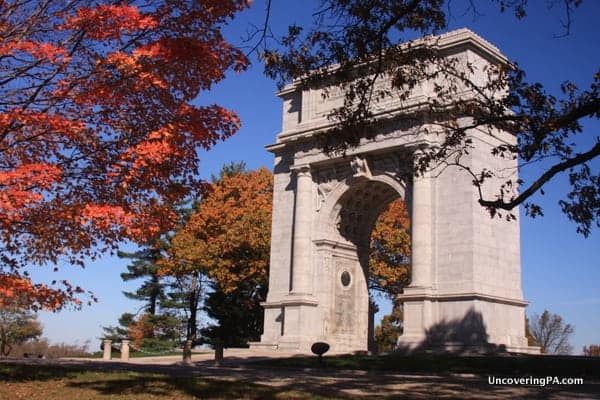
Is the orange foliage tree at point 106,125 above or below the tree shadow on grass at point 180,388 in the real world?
above

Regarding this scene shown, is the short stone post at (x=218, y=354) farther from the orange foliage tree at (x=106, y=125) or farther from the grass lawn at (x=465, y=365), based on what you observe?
the orange foliage tree at (x=106, y=125)

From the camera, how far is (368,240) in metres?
33.8

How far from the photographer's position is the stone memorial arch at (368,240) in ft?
84.8

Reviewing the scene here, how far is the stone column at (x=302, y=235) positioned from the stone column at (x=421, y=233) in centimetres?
545

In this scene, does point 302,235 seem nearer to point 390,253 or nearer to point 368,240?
point 368,240

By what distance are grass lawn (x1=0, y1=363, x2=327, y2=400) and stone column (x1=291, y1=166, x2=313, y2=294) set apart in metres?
15.9

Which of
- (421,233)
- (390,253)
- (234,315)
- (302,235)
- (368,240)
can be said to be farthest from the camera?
(234,315)

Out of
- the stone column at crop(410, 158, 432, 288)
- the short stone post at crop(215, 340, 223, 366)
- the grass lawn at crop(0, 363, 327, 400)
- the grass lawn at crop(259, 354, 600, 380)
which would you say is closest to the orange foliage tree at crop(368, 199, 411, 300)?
the stone column at crop(410, 158, 432, 288)

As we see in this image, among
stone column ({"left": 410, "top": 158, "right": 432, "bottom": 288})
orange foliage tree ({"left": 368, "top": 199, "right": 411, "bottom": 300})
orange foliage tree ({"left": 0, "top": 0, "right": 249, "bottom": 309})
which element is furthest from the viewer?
orange foliage tree ({"left": 368, "top": 199, "right": 411, "bottom": 300})

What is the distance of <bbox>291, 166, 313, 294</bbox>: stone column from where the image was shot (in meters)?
30.4

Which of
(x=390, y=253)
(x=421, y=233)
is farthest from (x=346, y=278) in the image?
(x=390, y=253)

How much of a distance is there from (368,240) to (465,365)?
1386 centimetres

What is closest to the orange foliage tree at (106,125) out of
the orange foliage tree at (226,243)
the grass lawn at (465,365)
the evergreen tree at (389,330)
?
the grass lawn at (465,365)

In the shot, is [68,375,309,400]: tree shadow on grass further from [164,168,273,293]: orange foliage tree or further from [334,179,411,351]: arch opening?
[164,168,273,293]: orange foliage tree
